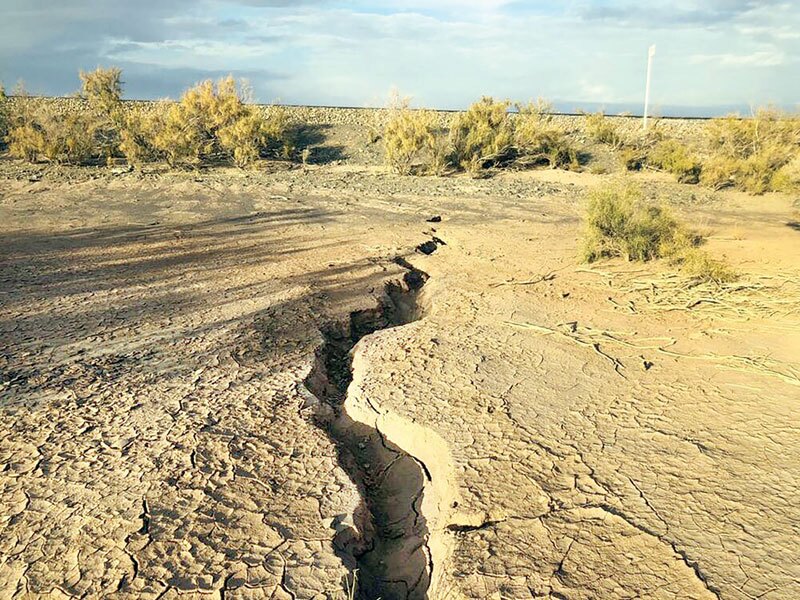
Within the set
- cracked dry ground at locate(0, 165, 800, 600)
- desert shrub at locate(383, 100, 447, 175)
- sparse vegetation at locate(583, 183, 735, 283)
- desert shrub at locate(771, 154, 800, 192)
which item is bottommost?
cracked dry ground at locate(0, 165, 800, 600)

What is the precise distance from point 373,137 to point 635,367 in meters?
19.7

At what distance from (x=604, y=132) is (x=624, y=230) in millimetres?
15151

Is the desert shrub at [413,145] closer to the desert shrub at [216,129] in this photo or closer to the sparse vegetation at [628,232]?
the desert shrub at [216,129]

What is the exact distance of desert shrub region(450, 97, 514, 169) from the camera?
836 inches

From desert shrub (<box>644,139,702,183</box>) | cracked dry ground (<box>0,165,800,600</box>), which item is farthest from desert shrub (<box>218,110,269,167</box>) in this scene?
desert shrub (<box>644,139,702,183</box>)

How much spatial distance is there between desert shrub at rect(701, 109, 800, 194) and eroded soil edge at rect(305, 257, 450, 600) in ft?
50.5

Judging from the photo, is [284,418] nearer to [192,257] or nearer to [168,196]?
[192,257]

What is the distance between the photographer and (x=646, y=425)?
479 cm

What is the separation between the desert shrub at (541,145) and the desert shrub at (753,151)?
4.41m

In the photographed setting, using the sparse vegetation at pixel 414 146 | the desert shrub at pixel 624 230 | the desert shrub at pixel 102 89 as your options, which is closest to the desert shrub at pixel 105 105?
the desert shrub at pixel 102 89

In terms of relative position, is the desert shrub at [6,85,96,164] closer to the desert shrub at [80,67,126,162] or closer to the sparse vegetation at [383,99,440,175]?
the desert shrub at [80,67,126,162]

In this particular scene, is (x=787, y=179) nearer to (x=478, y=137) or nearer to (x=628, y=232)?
(x=478, y=137)

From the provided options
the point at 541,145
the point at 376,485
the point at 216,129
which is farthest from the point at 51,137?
the point at 376,485

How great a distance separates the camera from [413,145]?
67.3 feet
